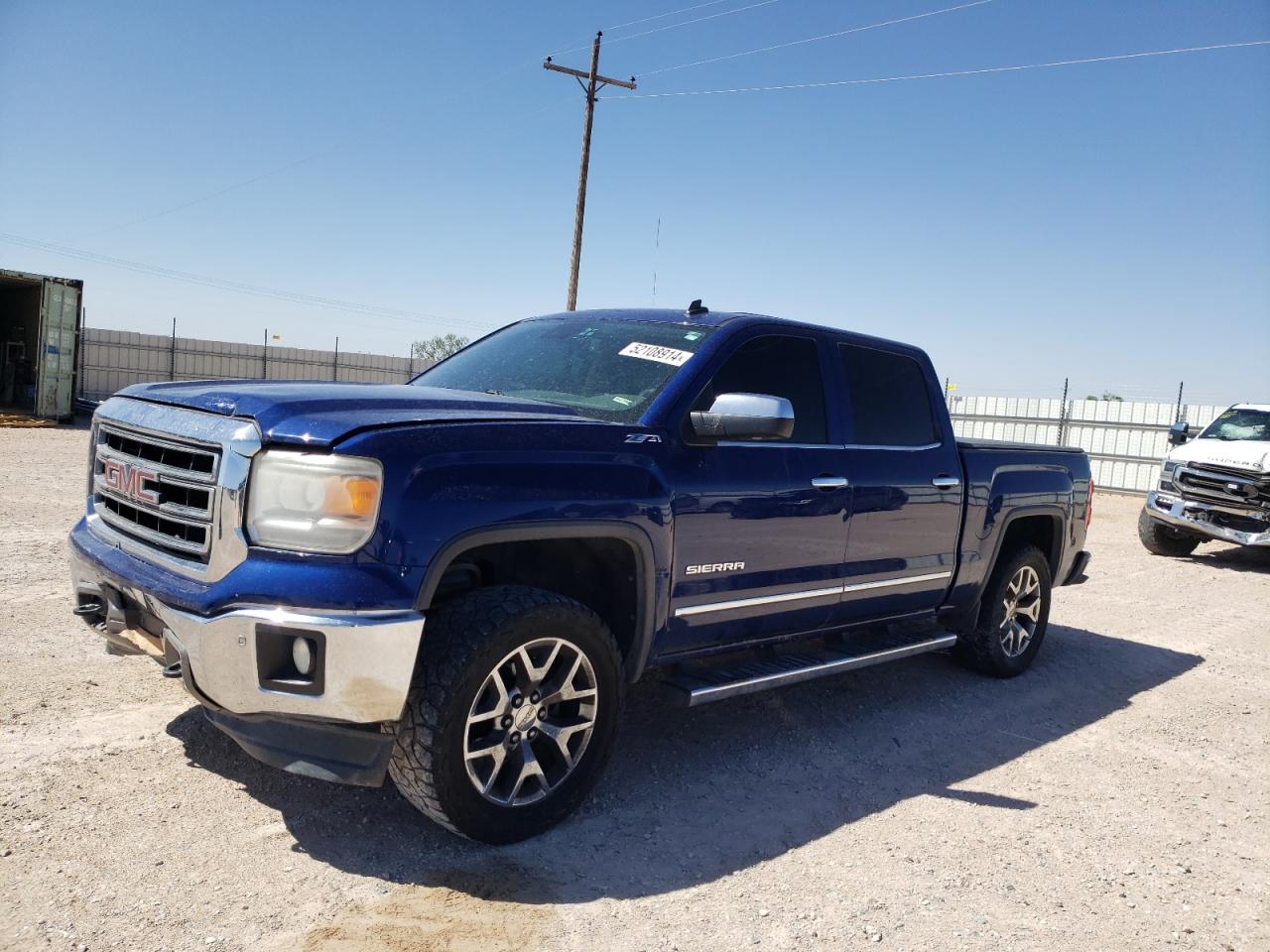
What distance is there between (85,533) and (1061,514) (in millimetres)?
5453

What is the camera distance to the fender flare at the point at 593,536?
9.68ft

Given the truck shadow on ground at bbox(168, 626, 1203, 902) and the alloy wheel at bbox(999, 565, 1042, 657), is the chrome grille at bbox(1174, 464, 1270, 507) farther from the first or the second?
the alloy wheel at bbox(999, 565, 1042, 657)

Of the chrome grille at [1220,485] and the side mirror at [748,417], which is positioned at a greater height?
the side mirror at [748,417]

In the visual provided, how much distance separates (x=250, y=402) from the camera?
3051 mm

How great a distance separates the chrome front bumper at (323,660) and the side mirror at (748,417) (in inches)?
54.1

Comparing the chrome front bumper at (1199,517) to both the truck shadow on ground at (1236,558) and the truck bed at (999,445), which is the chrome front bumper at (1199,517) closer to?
the truck shadow on ground at (1236,558)

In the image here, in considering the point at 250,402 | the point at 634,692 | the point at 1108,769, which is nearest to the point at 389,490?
the point at 250,402

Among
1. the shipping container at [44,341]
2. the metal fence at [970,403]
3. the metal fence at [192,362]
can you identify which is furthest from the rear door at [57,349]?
the metal fence at [192,362]

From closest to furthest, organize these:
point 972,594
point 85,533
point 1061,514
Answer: point 85,533
point 972,594
point 1061,514

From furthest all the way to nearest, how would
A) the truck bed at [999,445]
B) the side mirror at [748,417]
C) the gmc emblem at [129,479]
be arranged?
1. the truck bed at [999,445]
2. the side mirror at [748,417]
3. the gmc emblem at [129,479]

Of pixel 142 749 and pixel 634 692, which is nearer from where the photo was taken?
pixel 142 749

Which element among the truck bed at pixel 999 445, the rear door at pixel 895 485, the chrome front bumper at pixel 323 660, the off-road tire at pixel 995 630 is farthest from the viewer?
the off-road tire at pixel 995 630

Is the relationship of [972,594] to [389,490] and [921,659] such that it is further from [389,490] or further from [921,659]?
[389,490]

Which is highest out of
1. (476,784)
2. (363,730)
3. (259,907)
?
(363,730)
